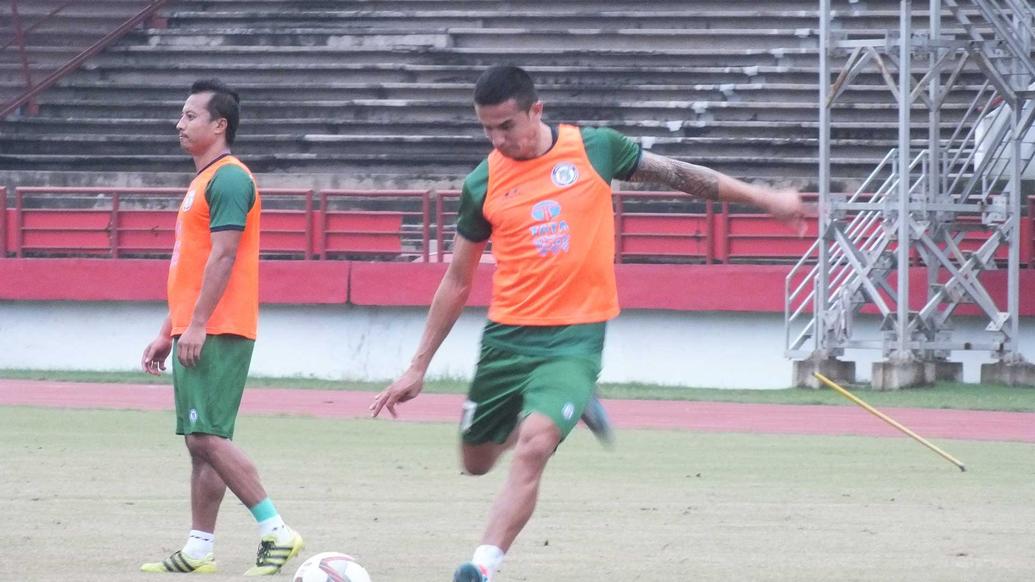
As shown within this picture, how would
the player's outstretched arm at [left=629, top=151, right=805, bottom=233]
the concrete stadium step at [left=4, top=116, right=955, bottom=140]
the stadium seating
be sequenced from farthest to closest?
the stadium seating, the concrete stadium step at [left=4, top=116, right=955, bottom=140], the player's outstretched arm at [left=629, top=151, right=805, bottom=233]

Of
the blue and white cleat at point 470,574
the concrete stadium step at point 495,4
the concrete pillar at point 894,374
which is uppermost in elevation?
the concrete stadium step at point 495,4

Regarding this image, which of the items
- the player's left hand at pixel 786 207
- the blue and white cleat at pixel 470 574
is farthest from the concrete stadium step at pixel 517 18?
the blue and white cleat at pixel 470 574

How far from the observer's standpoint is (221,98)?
768cm

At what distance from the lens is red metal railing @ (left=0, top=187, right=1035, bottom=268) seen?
2211cm

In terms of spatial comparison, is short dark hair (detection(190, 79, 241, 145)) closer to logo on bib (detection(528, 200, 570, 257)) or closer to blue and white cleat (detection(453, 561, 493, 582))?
logo on bib (detection(528, 200, 570, 257))

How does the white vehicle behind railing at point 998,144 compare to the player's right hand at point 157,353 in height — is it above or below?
above

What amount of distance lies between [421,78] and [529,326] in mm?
22017

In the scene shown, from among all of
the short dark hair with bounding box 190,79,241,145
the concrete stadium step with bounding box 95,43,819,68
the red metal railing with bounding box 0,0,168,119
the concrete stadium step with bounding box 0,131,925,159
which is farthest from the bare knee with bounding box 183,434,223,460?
the red metal railing with bounding box 0,0,168,119

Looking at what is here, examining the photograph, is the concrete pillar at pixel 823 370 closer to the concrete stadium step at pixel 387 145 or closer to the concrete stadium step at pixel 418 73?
the concrete stadium step at pixel 387 145

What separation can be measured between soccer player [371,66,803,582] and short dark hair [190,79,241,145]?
132 cm

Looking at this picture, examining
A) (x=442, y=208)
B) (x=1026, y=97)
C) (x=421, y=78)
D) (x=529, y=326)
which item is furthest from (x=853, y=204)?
(x=529, y=326)

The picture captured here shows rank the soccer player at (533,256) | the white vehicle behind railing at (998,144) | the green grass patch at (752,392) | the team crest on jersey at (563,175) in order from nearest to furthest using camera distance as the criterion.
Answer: the soccer player at (533,256) < the team crest on jersey at (563,175) < the green grass patch at (752,392) < the white vehicle behind railing at (998,144)

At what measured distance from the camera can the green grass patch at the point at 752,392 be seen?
1828cm

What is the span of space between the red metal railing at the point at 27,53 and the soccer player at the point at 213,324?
73.7 feet
